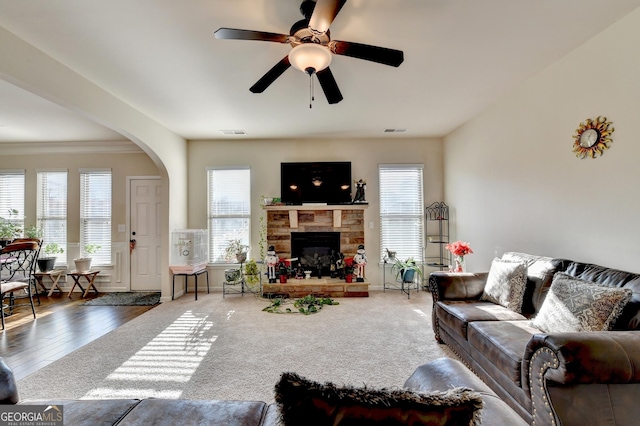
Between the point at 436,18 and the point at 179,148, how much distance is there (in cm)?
453

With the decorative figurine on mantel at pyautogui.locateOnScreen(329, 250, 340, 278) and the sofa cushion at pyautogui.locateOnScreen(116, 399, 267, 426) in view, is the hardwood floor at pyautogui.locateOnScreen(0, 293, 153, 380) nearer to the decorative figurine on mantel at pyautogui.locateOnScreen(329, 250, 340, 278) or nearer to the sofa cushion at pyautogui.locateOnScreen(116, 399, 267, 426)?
the sofa cushion at pyautogui.locateOnScreen(116, 399, 267, 426)

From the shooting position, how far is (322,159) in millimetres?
5344

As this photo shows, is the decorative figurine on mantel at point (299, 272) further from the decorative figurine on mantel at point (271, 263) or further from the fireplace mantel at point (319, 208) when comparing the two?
the fireplace mantel at point (319, 208)

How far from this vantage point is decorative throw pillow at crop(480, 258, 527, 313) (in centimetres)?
256

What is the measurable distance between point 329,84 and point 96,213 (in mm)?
5353

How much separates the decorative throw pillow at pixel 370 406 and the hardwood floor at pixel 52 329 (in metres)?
3.19

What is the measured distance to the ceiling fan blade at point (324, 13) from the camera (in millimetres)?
1564

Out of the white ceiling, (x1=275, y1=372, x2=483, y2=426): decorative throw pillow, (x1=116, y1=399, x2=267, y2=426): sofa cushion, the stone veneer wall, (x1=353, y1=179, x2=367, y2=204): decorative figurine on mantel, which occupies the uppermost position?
the white ceiling

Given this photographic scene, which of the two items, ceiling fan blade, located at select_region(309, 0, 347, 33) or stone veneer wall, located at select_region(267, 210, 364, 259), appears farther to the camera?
stone veneer wall, located at select_region(267, 210, 364, 259)

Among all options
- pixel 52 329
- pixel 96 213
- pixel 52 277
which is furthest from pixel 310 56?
pixel 52 277

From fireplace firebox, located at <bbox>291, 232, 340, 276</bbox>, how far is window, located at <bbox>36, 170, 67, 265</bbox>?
442 cm

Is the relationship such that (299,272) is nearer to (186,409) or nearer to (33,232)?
(186,409)

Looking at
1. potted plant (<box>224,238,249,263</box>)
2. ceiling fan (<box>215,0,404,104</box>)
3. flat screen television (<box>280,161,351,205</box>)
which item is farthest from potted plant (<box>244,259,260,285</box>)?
ceiling fan (<box>215,0,404,104</box>)

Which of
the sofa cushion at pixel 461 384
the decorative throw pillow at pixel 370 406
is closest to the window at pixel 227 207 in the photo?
the sofa cushion at pixel 461 384
